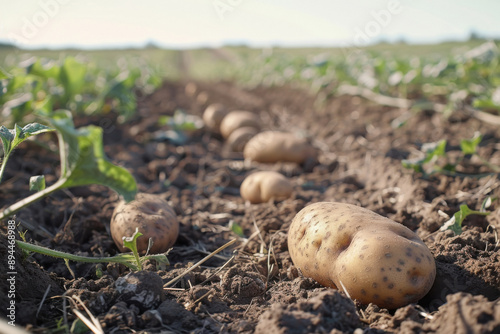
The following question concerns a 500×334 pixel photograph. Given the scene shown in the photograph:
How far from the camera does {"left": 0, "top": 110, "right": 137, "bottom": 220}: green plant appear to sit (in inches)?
52.7

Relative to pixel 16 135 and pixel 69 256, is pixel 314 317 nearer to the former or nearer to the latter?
pixel 69 256

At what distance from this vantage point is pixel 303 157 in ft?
13.1

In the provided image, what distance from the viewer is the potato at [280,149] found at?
157 inches

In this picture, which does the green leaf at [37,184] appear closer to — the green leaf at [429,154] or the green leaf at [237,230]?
the green leaf at [237,230]

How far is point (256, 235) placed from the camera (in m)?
2.45

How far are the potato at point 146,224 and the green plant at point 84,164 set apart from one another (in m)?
0.71

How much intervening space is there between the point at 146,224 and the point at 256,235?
2.04 feet

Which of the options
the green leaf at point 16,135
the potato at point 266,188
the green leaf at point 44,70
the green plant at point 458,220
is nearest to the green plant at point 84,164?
the green leaf at point 16,135

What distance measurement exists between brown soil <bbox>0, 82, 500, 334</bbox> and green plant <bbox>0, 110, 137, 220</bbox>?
43 cm

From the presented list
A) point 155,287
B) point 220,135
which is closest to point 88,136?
point 155,287

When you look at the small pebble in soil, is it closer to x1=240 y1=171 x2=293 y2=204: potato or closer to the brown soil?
the brown soil

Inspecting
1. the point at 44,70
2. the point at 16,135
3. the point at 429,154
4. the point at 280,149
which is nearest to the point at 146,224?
the point at 16,135

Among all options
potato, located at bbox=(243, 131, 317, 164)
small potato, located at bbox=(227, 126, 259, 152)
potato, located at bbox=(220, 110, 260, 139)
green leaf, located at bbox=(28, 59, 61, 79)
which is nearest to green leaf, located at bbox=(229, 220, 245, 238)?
potato, located at bbox=(243, 131, 317, 164)

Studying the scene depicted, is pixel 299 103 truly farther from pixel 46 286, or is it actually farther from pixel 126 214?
pixel 46 286
